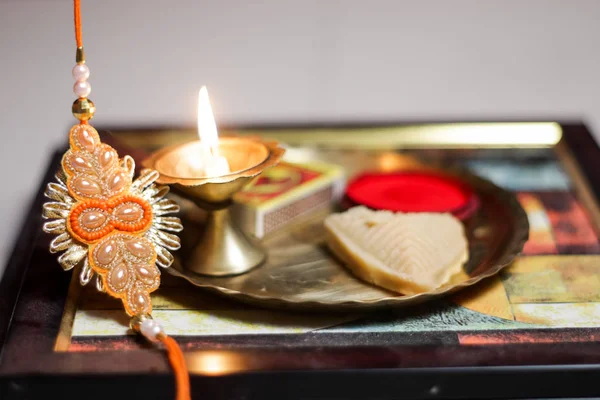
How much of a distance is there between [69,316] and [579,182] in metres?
0.70

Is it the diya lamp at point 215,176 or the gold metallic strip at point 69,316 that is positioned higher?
the diya lamp at point 215,176

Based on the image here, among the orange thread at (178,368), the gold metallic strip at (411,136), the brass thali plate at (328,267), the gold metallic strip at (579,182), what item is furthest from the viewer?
the gold metallic strip at (411,136)

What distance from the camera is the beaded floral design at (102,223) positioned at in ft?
2.29

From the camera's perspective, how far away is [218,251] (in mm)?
803

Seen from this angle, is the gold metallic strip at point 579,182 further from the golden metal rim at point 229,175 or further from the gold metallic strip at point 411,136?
the golden metal rim at point 229,175

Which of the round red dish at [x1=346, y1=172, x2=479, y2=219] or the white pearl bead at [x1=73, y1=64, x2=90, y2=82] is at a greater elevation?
the white pearl bead at [x1=73, y1=64, x2=90, y2=82]

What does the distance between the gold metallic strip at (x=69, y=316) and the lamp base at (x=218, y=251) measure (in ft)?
0.38

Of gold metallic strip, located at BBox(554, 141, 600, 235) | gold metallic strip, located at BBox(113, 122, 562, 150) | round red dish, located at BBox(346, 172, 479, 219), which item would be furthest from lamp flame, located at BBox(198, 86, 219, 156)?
gold metallic strip, located at BBox(554, 141, 600, 235)

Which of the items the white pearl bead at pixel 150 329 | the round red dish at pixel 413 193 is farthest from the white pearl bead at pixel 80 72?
the round red dish at pixel 413 193

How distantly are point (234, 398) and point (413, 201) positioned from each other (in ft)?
1.40

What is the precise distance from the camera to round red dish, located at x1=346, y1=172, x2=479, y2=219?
94 cm

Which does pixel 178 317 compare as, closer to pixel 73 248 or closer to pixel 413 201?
pixel 73 248

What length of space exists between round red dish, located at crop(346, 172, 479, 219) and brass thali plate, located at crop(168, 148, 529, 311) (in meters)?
0.02

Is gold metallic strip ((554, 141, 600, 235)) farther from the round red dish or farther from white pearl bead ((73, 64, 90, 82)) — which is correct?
white pearl bead ((73, 64, 90, 82))
